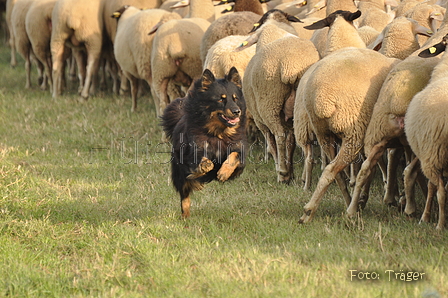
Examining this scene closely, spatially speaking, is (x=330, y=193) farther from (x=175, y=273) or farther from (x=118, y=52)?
(x=118, y=52)

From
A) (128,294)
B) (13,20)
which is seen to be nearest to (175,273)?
(128,294)

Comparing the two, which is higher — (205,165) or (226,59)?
(205,165)

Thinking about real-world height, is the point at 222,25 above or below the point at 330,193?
above

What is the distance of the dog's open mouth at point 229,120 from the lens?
4750 mm

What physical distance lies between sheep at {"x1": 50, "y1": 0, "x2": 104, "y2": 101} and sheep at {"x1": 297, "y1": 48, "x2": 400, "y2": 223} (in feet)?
26.6

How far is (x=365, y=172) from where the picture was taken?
503 cm

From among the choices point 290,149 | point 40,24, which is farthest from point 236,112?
point 40,24

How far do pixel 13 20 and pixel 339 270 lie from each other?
41.2 feet

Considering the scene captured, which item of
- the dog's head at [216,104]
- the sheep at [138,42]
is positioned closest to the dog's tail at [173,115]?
the dog's head at [216,104]

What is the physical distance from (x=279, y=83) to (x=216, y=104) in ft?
5.74

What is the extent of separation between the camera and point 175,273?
12.4 ft

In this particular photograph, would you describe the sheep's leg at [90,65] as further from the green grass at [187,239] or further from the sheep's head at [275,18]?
the sheep's head at [275,18]

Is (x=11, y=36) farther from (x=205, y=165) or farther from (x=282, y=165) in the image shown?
(x=205, y=165)

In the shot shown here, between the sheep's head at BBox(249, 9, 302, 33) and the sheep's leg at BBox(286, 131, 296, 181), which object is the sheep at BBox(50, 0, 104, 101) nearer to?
the sheep's head at BBox(249, 9, 302, 33)
